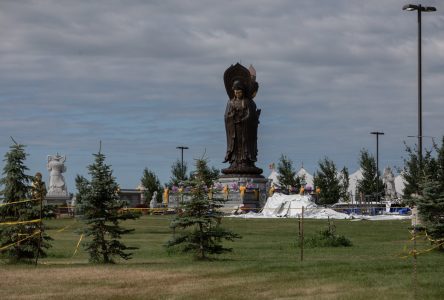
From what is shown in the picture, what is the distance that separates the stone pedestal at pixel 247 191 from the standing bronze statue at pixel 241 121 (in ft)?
2.72

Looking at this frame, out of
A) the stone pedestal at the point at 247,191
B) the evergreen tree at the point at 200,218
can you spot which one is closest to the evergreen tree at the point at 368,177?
the stone pedestal at the point at 247,191

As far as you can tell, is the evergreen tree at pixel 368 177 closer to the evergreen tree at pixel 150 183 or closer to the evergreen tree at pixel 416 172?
the evergreen tree at pixel 150 183

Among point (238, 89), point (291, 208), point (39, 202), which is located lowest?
point (39, 202)

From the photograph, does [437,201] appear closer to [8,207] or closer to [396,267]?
[396,267]

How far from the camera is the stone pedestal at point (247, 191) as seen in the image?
64062mm

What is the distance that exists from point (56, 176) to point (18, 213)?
48.0 m

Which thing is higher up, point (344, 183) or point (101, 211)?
point (344, 183)

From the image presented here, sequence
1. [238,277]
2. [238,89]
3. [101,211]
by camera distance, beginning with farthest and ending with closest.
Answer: [238,89] < [101,211] < [238,277]

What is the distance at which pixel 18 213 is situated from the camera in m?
24.4

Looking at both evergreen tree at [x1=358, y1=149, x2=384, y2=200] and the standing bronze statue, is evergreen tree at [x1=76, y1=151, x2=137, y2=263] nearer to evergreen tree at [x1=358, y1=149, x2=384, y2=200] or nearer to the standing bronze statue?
the standing bronze statue

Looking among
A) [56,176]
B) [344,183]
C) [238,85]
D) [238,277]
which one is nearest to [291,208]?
[238,85]

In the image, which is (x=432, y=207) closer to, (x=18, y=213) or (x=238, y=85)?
(x=18, y=213)

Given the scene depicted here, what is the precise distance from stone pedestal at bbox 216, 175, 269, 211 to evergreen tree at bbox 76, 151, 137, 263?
1487 inches

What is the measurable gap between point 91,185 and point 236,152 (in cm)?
4755
